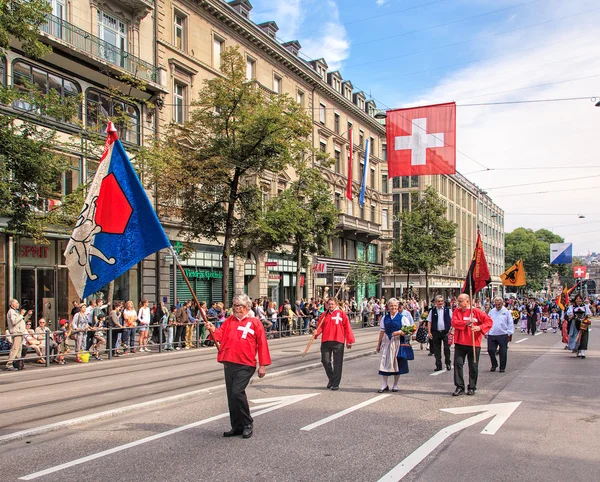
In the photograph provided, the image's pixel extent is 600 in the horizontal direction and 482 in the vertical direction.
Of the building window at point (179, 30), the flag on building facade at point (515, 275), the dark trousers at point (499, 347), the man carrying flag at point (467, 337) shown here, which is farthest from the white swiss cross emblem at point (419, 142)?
the building window at point (179, 30)

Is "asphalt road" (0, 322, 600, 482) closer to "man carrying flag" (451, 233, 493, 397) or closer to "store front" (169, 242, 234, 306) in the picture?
"man carrying flag" (451, 233, 493, 397)

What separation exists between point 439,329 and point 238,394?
312 inches

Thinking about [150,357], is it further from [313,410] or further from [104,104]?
[104,104]

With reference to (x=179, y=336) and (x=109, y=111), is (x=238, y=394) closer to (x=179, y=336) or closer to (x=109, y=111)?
(x=179, y=336)

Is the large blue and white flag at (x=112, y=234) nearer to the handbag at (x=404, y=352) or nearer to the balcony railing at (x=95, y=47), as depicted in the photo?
the handbag at (x=404, y=352)

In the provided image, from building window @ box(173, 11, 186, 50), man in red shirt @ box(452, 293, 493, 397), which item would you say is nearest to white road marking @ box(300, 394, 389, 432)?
man in red shirt @ box(452, 293, 493, 397)

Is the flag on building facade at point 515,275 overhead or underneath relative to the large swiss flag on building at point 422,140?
underneath

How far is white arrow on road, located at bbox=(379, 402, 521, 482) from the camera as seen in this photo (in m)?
5.63

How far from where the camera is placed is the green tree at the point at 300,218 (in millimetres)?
26281

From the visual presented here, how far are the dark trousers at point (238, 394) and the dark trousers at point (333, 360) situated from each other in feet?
12.5

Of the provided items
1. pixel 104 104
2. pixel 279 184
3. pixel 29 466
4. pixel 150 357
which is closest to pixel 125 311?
pixel 150 357

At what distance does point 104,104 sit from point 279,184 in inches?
570

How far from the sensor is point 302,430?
7.31 m

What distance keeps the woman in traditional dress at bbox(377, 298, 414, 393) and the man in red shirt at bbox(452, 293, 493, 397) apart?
81 cm
